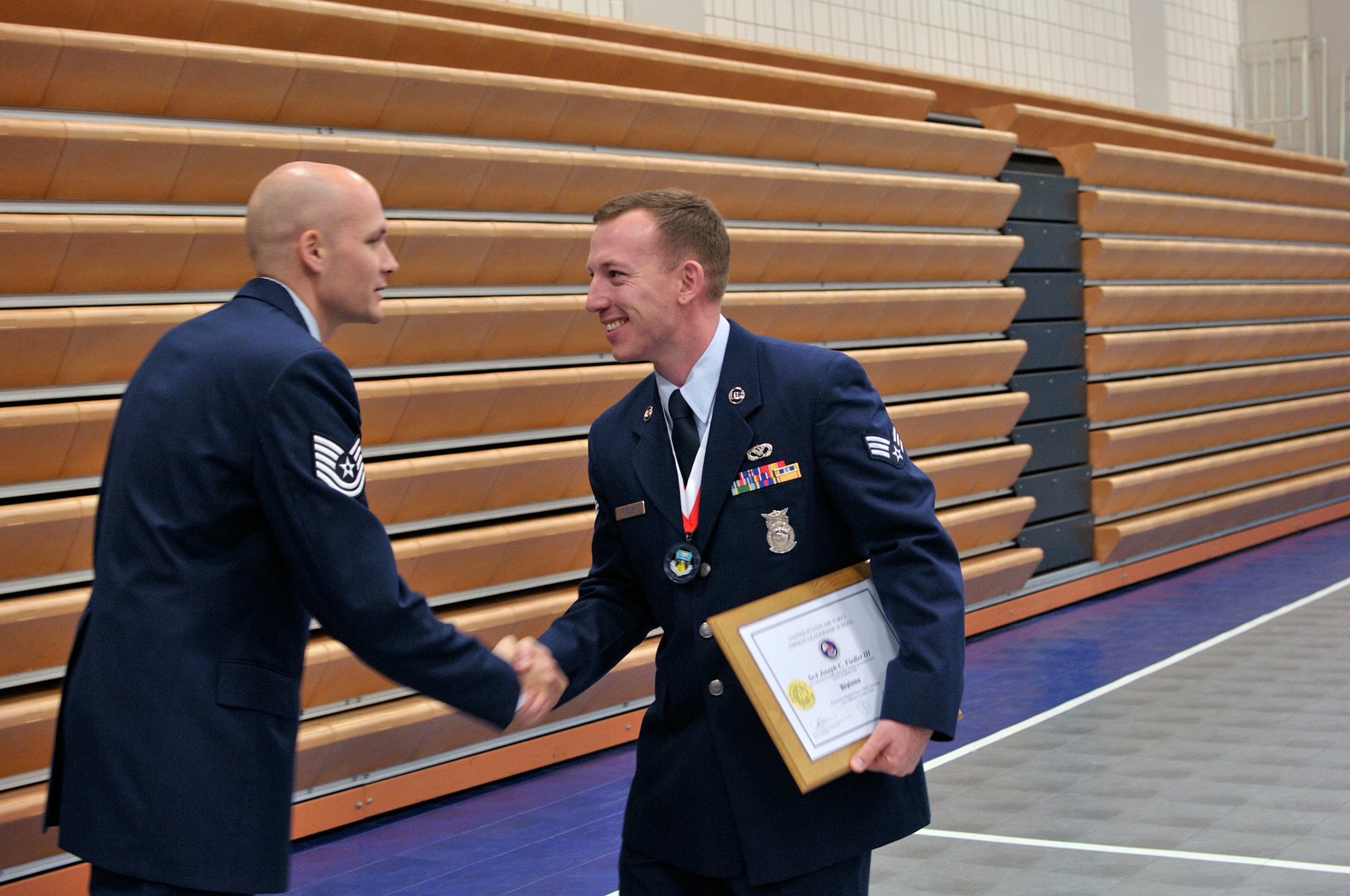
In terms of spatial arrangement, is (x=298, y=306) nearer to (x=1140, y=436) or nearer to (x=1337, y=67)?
(x=1140, y=436)

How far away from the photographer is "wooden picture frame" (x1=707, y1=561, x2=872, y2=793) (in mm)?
1771

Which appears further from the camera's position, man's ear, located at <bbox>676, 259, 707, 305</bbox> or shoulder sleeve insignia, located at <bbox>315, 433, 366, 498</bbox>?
man's ear, located at <bbox>676, 259, 707, 305</bbox>

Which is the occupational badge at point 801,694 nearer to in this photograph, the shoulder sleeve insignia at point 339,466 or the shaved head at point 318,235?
the shoulder sleeve insignia at point 339,466

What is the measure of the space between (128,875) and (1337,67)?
45.9 ft

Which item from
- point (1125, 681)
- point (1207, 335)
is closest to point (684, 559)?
point (1125, 681)

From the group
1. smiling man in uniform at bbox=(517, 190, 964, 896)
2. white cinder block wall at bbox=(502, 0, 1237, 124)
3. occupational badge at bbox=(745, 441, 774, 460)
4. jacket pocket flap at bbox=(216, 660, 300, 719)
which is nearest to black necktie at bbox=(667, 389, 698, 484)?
smiling man in uniform at bbox=(517, 190, 964, 896)

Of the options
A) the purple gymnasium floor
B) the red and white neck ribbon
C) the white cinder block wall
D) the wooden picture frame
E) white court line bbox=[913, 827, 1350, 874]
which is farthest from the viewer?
the white cinder block wall

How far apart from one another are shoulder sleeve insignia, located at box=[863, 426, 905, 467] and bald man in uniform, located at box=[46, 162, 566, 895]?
0.71 metres

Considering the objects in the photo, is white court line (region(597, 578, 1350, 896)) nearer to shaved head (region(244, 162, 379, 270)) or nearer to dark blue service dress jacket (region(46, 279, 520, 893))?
dark blue service dress jacket (region(46, 279, 520, 893))

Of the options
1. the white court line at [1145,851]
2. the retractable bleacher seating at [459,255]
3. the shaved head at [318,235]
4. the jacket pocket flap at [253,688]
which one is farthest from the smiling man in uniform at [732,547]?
the retractable bleacher seating at [459,255]

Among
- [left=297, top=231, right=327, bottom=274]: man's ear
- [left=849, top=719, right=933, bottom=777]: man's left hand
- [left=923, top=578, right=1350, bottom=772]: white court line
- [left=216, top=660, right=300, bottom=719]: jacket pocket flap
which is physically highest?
[left=297, top=231, right=327, bottom=274]: man's ear

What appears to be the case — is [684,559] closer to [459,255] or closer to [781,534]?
[781,534]

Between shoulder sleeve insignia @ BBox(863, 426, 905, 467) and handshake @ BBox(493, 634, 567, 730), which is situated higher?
shoulder sleeve insignia @ BBox(863, 426, 905, 467)

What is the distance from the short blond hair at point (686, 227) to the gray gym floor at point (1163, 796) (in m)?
2.01
